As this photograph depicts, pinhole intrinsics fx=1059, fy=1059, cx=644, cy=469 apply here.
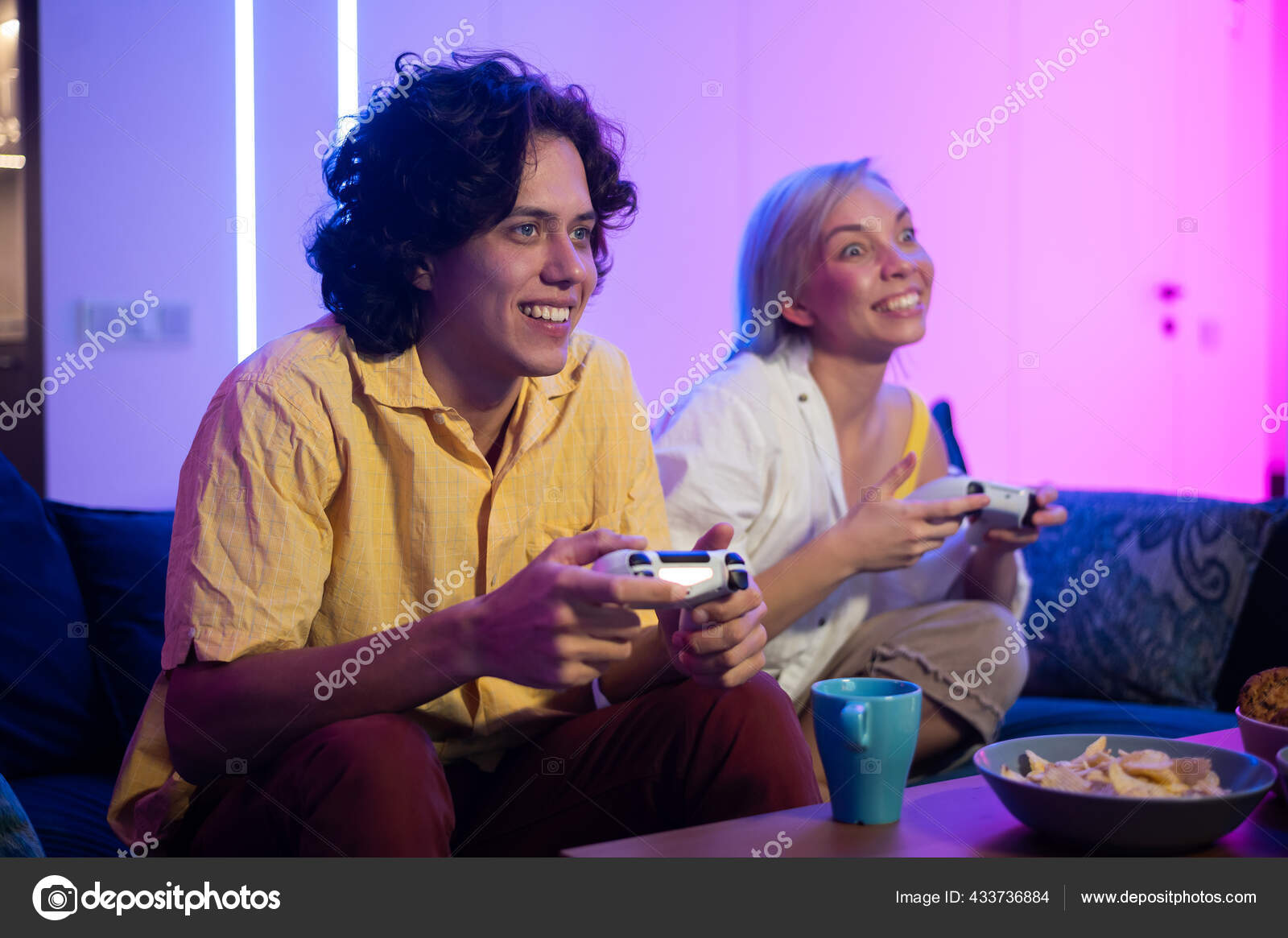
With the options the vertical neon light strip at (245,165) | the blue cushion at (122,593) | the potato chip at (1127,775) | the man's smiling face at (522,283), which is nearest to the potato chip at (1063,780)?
the potato chip at (1127,775)

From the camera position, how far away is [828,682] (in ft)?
2.85

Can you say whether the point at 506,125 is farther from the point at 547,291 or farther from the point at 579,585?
the point at 579,585

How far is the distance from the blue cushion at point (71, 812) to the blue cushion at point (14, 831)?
335 mm

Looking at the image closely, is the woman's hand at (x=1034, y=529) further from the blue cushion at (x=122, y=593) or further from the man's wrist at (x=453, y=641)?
the blue cushion at (x=122, y=593)

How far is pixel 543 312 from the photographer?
1.13 meters

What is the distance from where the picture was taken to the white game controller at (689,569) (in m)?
0.81

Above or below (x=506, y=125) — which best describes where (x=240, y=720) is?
below

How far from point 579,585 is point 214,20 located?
2025mm

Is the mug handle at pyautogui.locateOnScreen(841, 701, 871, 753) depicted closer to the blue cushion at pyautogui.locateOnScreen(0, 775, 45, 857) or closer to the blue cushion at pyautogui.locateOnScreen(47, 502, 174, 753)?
the blue cushion at pyautogui.locateOnScreen(0, 775, 45, 857)

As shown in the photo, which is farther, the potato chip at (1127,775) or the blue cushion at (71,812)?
the blue cushion at (71,812)

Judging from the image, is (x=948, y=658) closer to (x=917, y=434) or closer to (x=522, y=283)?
(x=917, y=434)
